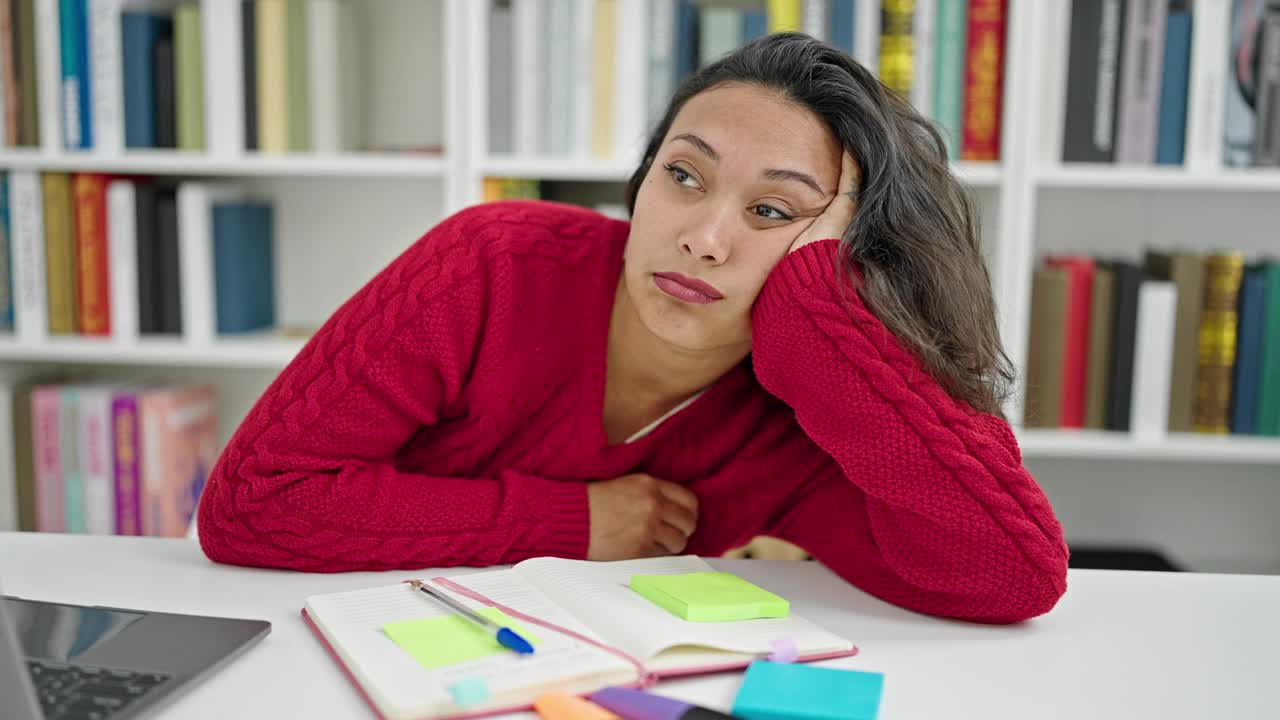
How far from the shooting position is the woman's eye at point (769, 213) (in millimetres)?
1034

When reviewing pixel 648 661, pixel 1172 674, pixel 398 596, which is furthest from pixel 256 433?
pixel 1172 674

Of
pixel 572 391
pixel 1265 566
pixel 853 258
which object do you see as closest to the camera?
pixel 853 258

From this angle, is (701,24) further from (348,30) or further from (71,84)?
(71,84)

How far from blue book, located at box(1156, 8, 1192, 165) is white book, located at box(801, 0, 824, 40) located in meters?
0.55


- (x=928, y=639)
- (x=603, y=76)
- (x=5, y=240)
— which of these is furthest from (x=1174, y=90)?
(x=5, y=240)

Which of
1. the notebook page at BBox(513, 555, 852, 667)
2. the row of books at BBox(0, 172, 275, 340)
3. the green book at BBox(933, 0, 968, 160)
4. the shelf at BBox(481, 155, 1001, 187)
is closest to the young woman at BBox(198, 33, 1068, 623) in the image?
the notebook page at BBox(513, 555, 852, 667)

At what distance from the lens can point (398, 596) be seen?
2.78 feet

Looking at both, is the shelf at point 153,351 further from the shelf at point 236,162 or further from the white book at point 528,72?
the white book at point 528,72

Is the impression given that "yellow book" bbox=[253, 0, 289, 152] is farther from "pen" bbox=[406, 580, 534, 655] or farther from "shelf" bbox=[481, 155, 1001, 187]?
"pen" bbox=[406, 580, 534, 655]

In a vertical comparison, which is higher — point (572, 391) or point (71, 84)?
point (71, 84)

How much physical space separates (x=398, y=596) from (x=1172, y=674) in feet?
1.81

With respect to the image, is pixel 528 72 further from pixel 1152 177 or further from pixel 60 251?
pixel 1152 177

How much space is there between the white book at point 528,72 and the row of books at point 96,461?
82 cm

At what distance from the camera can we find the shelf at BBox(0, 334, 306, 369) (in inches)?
79.2
